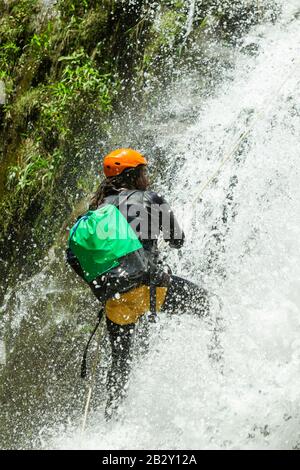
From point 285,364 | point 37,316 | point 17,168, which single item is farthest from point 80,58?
point 285,364

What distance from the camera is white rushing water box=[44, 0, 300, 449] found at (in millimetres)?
4438

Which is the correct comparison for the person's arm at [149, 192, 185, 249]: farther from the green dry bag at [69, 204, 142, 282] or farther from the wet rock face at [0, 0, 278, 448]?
the wet rock face at [0, 0, 278, 448]

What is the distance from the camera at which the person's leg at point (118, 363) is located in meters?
4.82

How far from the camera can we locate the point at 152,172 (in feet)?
21.1

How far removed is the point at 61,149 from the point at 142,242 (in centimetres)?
314

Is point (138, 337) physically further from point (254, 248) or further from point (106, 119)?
point (106, 119)

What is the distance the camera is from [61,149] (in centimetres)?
732

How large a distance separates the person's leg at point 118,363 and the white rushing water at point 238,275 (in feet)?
0.35

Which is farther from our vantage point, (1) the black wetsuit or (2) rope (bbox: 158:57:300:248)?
(2) rope (bbox: 158:57:300:248)

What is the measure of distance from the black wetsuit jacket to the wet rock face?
1.77 metres

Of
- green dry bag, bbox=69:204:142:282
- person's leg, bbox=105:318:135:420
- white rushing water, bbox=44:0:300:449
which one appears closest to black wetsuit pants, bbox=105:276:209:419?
person's leg, bbox=105:318:135:420

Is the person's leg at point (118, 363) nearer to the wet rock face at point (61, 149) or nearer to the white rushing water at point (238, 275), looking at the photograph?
the white rushing water at point (238, 275)

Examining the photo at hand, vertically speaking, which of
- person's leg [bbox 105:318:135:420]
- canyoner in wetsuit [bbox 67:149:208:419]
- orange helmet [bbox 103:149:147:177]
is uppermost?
orange helmet [bbox 103:149:147:177]

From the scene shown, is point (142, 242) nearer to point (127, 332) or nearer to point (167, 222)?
point (167, 222)
